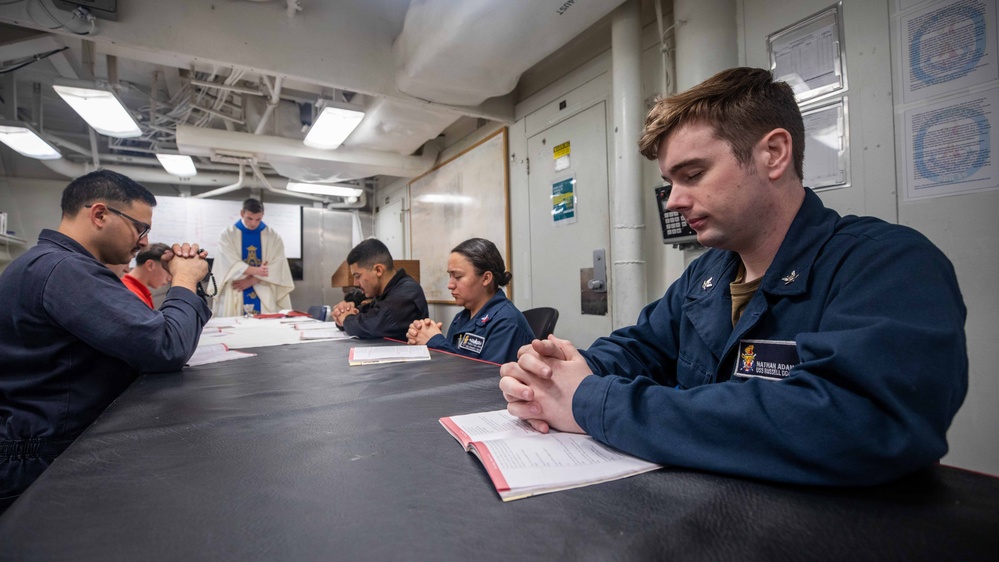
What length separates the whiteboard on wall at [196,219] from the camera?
545 centimetres

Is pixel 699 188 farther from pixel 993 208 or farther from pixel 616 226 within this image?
pixel 616 226

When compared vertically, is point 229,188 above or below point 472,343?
above

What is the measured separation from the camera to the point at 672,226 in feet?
6.79

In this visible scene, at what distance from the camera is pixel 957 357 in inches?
20.5

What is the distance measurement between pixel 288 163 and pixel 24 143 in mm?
2188

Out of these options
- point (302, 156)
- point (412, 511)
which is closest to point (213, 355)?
point (412, 511)

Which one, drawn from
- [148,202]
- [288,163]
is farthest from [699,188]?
[288,163]

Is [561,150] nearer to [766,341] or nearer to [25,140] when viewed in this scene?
[766,341]

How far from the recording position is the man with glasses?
107 centimetres

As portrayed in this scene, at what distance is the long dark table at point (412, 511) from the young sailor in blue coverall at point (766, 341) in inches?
2.2

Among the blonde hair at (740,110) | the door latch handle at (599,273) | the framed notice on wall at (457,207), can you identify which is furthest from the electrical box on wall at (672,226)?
the framed notice on wall at (457,207)

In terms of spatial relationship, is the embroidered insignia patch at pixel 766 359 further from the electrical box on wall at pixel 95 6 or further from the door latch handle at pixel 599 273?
the electrical box on wall at pixel 95 6

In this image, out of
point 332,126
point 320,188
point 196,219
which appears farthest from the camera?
point 196,219

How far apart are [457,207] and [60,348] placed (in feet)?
10.6
